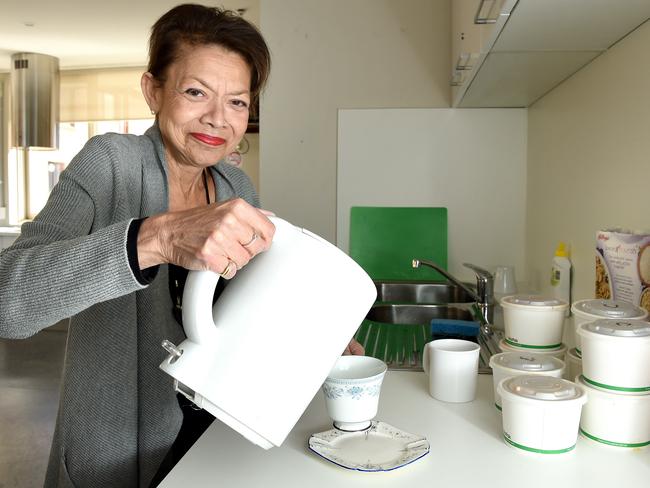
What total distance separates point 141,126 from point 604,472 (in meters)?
4.76

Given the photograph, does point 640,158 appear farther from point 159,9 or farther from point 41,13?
point 41,13

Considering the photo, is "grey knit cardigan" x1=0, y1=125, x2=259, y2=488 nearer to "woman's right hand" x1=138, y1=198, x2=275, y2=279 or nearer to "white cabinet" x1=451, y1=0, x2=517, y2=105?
"woman's right hand" x1=138, y1=198, x2=275, y2=279

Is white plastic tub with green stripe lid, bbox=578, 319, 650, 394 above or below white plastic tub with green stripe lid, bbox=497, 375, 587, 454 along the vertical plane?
above

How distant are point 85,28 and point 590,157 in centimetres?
345

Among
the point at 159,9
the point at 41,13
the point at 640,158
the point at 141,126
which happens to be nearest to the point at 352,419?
the point at 640,158

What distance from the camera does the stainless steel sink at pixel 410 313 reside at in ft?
5.97

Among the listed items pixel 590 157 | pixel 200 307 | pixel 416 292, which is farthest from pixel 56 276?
pixel 416 292

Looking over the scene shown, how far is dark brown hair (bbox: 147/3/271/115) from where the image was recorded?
974 mm

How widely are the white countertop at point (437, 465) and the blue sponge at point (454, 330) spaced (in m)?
0.49

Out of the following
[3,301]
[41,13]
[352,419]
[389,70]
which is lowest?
[352,419]

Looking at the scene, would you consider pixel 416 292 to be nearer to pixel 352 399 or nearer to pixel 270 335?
pixel 352 399

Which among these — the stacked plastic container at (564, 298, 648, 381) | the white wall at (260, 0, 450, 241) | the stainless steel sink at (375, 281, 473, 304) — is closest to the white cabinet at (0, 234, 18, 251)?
the white wall at (260, 0, 450, 241)

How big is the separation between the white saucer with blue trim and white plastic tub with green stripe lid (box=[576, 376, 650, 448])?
219 millimetres

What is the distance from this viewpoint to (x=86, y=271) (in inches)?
25.2
